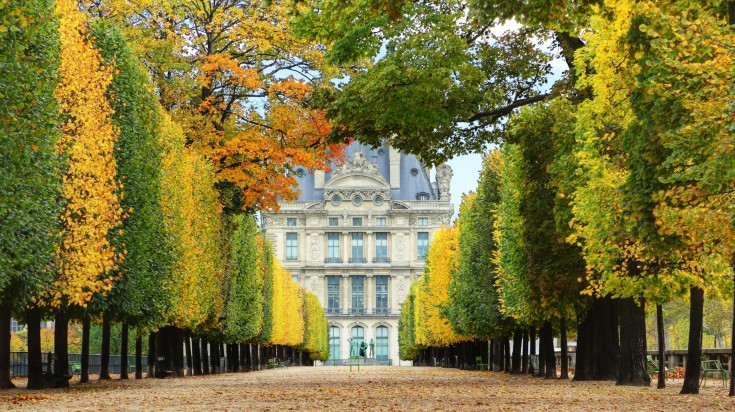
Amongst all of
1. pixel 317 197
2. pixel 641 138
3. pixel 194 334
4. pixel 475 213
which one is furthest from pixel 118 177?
pixel 317 197

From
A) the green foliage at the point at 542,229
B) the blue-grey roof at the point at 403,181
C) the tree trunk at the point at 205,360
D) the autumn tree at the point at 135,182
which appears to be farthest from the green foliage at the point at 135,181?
the blue-grey roof at the point at 403,181

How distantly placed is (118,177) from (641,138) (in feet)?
53.4

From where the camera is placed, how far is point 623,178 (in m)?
26.2

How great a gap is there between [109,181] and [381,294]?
14395cm

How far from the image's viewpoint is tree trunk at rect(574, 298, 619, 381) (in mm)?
36406

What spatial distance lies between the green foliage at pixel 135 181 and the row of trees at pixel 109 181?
54 mm

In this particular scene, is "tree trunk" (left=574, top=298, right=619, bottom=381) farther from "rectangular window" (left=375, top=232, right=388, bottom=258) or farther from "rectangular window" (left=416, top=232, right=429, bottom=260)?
"rectangular window" (left=375, top=232, right=388, bottom=258)

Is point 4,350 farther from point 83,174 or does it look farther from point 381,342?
point 381,342

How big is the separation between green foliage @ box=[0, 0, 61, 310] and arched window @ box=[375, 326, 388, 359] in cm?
14412

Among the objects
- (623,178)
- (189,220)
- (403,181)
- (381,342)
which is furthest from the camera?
(403,181)

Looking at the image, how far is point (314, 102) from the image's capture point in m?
29.1

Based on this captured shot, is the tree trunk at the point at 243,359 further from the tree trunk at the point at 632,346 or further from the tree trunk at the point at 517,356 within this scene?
the tree trunk at the point at 632,346

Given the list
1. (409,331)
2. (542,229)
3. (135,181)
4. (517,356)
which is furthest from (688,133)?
(409,331)

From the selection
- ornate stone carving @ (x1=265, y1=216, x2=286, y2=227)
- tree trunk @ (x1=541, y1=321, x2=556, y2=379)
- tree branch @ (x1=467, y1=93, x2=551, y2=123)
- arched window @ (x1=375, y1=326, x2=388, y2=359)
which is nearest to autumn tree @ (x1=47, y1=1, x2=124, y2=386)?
tree branch @ (x1=467, y1=93, x2=551, y2=123)
